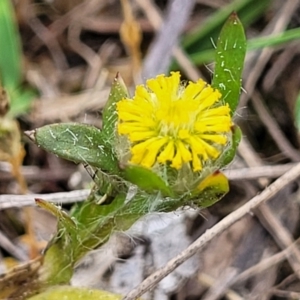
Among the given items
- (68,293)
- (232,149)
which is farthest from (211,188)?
(68,293)

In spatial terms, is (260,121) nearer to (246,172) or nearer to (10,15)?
(246,172)

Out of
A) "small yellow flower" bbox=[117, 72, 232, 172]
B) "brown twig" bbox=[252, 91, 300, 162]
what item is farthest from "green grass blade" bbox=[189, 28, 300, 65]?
"small yellow flower" bbox=[117, 72, 232, 172]

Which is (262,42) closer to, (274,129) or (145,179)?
(274,129)

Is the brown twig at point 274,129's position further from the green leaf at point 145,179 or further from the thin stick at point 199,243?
the green leaf at point 145,179

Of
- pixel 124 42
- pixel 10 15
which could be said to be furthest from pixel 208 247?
pixel 10 15

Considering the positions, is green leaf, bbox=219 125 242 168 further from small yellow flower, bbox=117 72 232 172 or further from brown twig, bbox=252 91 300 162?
brown twig, bbox=252 91 300 162
